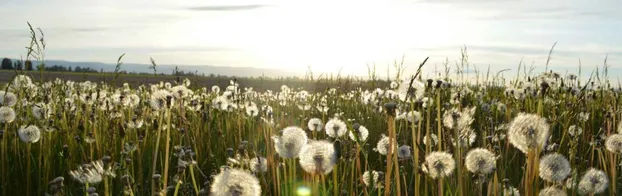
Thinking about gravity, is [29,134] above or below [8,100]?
below

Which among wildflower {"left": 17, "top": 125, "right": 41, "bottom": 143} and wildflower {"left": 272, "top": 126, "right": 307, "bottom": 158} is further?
wildflower {"left": 17, "top": 125, "right": 41, "bottom": 143}

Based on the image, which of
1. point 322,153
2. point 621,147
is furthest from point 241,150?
point 621,147

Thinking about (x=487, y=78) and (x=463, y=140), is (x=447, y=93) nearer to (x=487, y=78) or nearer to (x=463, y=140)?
(x=487, y=78)

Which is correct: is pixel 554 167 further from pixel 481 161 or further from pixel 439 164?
pixel 439 164

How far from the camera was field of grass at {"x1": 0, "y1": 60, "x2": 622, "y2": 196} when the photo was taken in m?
1.94

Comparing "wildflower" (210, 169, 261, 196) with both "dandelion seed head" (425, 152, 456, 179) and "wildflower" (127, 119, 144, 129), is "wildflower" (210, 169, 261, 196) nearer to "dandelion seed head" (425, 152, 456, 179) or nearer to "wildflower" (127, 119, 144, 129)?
"dandelion seed head" (425, 152, 456, 179)

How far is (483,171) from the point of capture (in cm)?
218

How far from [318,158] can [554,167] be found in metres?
0.87

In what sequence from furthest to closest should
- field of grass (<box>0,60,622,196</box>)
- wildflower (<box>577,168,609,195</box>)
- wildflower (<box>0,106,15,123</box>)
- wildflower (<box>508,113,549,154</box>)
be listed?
wildflower (<box>0,106,15,123</box>) < wildflower (<box>577,168,609,195</box>) < field of grass (<box>0,60,622,196</box>) < wildflower (<box>508,113,549,154</box>)

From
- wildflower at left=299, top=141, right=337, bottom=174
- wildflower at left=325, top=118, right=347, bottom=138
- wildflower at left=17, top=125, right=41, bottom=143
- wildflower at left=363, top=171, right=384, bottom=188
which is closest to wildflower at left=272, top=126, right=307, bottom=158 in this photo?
wildflower at left=299, top=141, right=337, bottom=174

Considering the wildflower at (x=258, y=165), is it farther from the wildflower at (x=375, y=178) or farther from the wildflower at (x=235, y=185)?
the wildflower at (x=235, y=185)

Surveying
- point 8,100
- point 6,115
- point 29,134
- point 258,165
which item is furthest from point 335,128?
point 8,100

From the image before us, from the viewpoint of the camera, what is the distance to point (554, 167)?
2178 millimetres

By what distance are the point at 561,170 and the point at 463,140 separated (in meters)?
0.71
